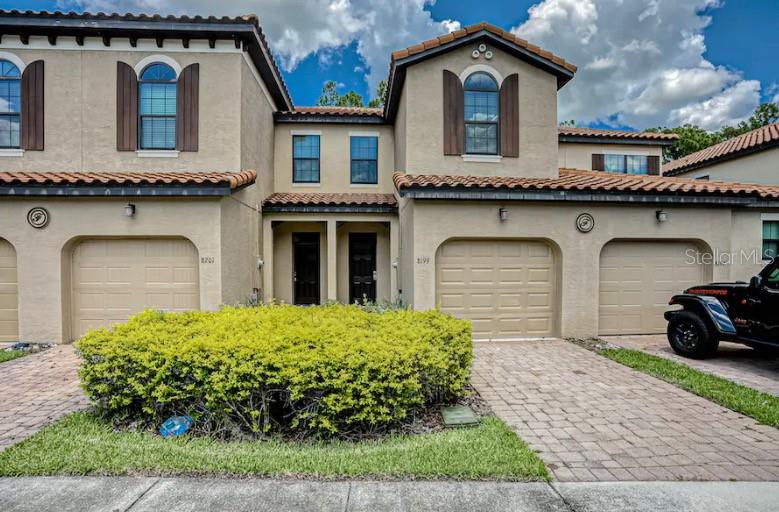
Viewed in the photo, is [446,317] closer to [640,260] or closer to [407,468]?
[407,468]

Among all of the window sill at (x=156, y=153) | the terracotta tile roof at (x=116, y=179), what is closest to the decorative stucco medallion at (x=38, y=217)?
the terracotta tile roof at (x=116, y=179)

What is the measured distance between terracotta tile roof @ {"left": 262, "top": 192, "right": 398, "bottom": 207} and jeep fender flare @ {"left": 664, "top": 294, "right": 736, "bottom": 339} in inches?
298

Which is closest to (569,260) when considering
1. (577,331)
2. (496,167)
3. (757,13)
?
(577,331)

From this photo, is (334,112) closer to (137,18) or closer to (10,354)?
(137,18)

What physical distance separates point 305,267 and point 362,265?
6.57 feet

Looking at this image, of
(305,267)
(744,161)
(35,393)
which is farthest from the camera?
(744,161)

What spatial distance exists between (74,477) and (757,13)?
781 inches

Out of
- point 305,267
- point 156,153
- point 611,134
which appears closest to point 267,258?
point 305,267

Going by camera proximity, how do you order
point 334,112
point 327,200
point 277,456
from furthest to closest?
1. point 334,112
2. point 327,200
3. point 277,456

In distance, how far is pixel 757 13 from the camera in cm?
1237

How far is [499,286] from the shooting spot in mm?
8969

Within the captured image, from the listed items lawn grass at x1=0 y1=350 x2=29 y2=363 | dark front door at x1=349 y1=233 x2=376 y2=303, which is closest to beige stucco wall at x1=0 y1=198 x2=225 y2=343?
lawn grass at x1=0 y1=350 x2=29 y2=363

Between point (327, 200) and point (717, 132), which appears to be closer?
point (327, 200)

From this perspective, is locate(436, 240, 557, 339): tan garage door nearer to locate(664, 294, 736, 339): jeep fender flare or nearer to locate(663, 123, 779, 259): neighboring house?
locate(664, 294, 736, 339): jeep fender flare
